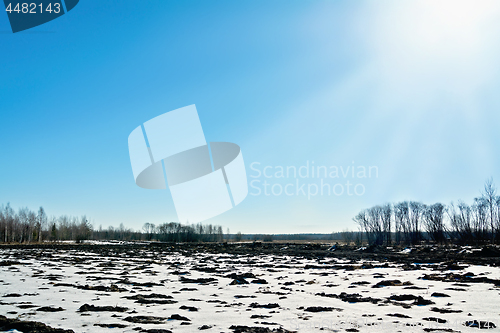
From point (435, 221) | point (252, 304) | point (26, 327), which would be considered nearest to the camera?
point (26, 327)

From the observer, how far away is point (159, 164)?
14.0m

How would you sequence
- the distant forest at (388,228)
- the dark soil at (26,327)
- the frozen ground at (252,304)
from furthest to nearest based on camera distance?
1. the distant forest at (388,228)
2. the frozen ground at (252,304)
3. the dark soil at (26,327)

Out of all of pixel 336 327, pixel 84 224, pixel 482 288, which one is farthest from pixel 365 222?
pixel 84 224

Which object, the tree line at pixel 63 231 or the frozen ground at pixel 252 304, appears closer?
the frozen ground at pixel 252 304

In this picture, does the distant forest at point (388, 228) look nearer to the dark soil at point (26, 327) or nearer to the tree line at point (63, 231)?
the tree line at point (63, 231)

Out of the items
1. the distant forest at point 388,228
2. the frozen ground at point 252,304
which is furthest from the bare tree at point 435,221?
the frozen ground at point 252,304

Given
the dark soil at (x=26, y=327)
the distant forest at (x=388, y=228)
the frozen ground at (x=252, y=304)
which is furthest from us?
the distant forest at (x=388, y=228)

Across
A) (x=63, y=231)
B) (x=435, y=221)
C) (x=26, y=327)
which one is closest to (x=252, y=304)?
(x=26, y=327)

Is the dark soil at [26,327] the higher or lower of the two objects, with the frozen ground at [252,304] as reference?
higher

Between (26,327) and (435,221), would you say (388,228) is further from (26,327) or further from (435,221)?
(26,327)

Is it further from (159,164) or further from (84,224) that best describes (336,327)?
(84,224)

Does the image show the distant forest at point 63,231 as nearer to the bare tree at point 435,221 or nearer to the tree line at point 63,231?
the tree line at point 63,231

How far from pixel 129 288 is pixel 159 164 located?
218 inches

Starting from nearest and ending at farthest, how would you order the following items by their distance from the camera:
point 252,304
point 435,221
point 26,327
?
point 26,327
point 252,304
point 435,221
